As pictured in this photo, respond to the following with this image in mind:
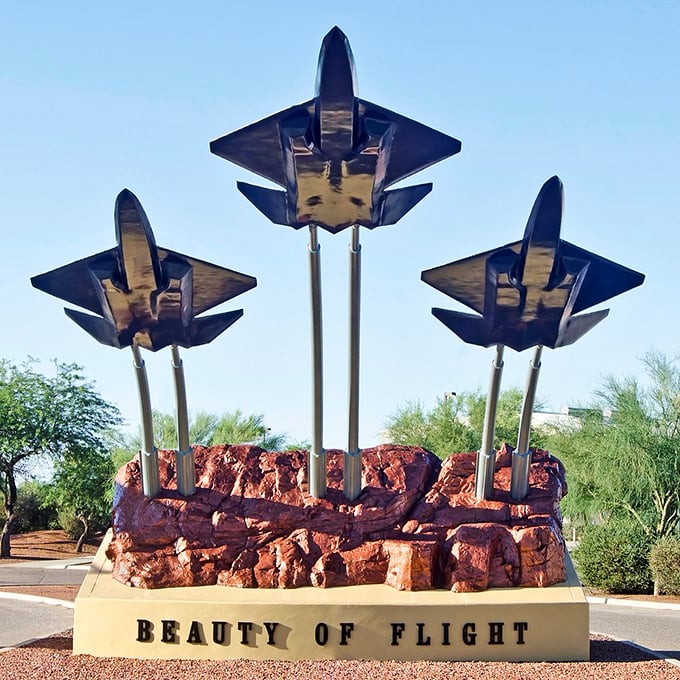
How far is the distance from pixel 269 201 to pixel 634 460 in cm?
1726

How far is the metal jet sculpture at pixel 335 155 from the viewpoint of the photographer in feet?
Result: 37.6

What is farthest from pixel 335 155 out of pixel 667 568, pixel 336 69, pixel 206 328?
pixel 667 568

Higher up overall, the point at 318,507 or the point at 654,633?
the point at 318,507

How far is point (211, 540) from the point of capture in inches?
542

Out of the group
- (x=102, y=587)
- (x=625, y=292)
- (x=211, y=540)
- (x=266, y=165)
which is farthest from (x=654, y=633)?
(x=266, y=165)

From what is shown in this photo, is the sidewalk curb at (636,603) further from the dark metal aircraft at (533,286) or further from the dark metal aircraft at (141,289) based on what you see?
the dark metal aircraft at (141,289)

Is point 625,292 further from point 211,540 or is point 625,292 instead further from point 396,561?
point 211,540

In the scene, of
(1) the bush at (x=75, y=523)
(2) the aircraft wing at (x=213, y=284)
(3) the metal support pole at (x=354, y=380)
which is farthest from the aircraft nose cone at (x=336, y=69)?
(1) the bush at (x=75, y=523)

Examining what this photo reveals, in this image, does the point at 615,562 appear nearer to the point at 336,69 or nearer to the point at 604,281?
the point at 604,281

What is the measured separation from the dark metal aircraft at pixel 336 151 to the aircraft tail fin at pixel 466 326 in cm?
174

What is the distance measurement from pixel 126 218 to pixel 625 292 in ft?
22.3

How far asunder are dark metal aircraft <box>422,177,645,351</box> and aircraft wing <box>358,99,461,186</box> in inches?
58.5

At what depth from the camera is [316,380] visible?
13750mm

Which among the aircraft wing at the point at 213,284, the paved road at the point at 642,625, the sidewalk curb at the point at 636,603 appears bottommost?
the sidewalk curb at the point at 636,603
